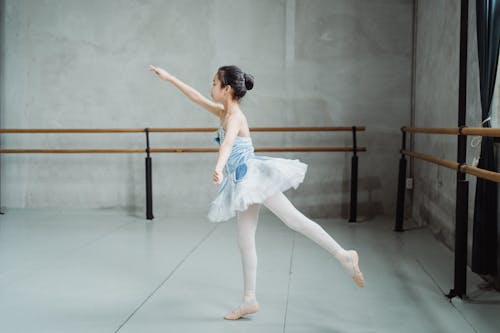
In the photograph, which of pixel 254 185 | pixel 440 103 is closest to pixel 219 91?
pixel 254 185

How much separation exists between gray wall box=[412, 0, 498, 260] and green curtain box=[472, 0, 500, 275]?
0.91 feet

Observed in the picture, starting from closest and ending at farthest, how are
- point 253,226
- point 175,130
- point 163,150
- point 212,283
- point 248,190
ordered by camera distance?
point 248,190, point 253,226, point 212,283, point 163,150, point 175,130

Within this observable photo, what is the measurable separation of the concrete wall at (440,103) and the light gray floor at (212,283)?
31cm

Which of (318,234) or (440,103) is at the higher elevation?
(440,103)

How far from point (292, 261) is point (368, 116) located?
7.65 ft

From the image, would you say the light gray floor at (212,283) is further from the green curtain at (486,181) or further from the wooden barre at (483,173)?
the wooden barre at (483,173)

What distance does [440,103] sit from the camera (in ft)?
15.6

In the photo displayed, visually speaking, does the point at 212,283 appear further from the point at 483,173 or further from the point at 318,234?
the point at 483,173

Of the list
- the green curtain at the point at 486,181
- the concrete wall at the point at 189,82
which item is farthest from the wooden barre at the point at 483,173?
the concrete wall at the point at 189,82

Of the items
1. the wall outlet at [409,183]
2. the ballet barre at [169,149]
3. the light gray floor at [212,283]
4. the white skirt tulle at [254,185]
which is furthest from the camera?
the wall outlet at [409,183]

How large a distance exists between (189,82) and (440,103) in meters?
2.45

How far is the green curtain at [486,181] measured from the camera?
3242 millimetres

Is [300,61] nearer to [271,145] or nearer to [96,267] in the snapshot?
[271,145]

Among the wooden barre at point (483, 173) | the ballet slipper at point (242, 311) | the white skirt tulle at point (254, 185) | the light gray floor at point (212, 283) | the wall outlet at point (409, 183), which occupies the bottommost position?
the light gray floor at point (212, 283)
